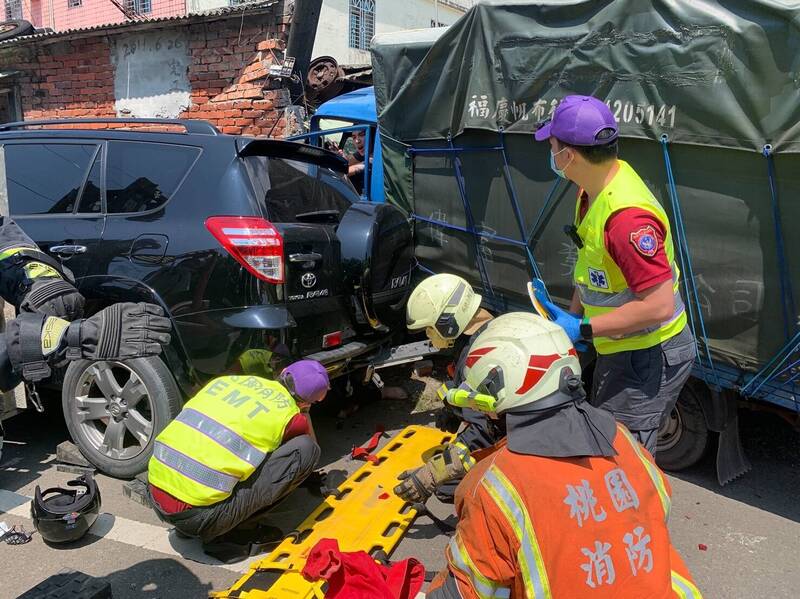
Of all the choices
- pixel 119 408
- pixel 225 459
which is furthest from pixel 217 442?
pixel 119 408

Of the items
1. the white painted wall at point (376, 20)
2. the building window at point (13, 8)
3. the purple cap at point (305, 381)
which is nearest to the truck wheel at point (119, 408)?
the purple cap at point (305, 381)

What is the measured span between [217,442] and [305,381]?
0.50 m

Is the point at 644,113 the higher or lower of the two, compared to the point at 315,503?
higher

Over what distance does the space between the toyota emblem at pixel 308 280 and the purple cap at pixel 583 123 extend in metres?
1.57

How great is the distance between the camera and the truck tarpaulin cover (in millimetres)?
3072

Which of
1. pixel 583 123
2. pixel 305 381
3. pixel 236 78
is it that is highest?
pixel 236 78

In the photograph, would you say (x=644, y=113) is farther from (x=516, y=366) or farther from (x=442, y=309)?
(x=516, y=366)

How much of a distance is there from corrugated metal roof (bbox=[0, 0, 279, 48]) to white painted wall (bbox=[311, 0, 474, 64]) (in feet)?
15.6

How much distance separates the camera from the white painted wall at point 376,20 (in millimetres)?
17203

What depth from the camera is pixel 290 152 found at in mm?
3842

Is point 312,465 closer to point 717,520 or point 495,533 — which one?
point 495,533

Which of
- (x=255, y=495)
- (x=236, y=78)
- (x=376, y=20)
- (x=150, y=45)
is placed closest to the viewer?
(x=255, y=495)

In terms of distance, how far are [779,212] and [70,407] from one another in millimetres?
3902

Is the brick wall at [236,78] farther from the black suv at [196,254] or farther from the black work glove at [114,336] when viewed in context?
the black work glove at [114,336]
